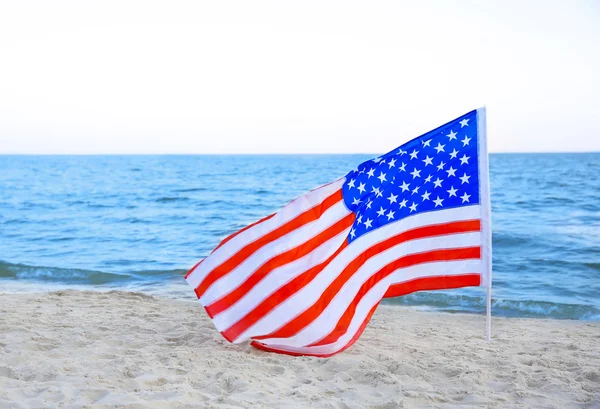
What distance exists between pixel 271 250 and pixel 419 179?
1481 mm

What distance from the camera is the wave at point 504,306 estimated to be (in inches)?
348

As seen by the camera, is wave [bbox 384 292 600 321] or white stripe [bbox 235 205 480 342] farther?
wave [bbox 384 292 600 321]

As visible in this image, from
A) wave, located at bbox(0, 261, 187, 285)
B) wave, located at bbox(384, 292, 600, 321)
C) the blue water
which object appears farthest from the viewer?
wave, located at bbox(0, 261, 187, 285)

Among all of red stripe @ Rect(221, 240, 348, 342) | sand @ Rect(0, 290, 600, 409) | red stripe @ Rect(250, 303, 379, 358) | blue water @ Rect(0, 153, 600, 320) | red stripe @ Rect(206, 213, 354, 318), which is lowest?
blue water @ Rect(0, 153, 600, 320)

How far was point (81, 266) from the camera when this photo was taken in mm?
12516

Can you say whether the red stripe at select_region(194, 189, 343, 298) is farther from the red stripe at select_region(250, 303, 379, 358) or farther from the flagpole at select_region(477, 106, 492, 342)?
the flagpole at select_region(477, 106, 492, 342)

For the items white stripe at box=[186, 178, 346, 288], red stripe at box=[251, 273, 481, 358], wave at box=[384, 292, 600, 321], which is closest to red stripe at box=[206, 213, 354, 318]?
white stripe at box=[186, 178, 346, 288]

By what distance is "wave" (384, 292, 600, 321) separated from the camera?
29.0ft

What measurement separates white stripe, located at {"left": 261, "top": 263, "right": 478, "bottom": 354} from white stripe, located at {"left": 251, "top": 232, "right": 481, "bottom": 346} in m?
0.07

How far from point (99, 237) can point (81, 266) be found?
4645 mm

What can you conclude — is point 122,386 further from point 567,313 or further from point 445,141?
point 567,313

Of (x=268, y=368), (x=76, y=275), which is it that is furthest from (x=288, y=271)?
(x=76, y=275)

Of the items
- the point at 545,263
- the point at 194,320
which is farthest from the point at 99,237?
the point at 545,263

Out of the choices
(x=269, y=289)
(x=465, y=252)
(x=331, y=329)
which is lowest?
(x=331, y=329)
